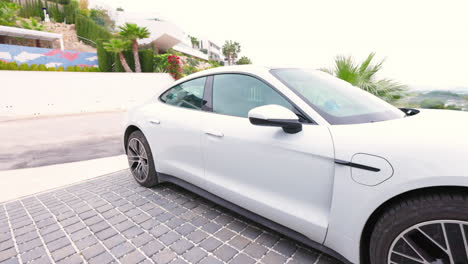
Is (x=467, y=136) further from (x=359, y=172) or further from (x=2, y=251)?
(x=2, y=251)

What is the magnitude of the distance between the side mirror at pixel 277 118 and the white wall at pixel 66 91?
11.9 metres

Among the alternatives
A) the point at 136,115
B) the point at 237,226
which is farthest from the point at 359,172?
the point at 136,115

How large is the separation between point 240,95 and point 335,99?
2.60 ft

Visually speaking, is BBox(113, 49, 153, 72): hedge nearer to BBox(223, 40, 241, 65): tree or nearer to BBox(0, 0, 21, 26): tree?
BBox(0, 0, 21, 26): tree

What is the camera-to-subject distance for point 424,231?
1.26 meters

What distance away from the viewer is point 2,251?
2.15m

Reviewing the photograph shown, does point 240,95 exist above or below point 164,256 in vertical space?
above

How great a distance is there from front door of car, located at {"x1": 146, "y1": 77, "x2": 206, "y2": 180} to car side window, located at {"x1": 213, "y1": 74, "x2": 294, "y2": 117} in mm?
229

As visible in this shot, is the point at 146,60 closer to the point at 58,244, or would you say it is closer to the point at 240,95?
the point at 58,244

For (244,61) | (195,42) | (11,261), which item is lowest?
(11,261)

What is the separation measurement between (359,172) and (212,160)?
1238 mm

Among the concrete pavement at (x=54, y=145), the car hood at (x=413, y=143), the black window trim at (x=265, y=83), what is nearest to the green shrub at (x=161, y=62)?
the concrete pavement at (x=54, y=145)

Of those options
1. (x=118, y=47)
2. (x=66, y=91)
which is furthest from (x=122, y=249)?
(x=118, y=47)

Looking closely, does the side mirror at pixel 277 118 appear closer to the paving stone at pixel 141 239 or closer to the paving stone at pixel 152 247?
the paving stone at pixel 152 247
